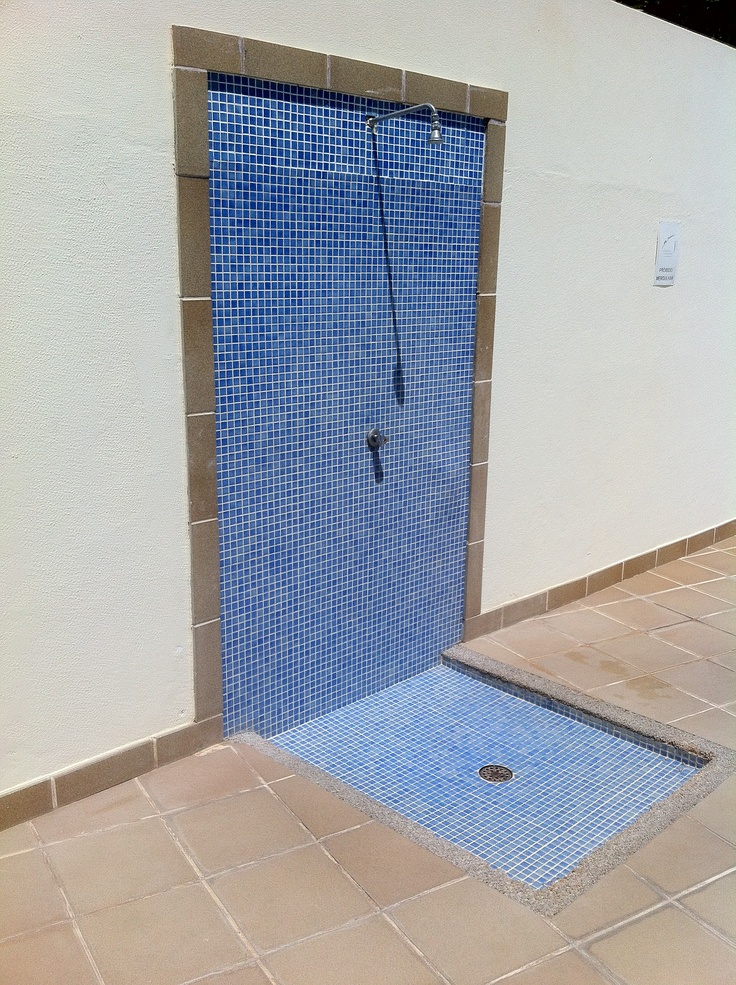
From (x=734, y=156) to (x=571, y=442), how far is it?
109 inches

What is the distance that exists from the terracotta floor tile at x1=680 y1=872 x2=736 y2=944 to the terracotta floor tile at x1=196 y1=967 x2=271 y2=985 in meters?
1.49

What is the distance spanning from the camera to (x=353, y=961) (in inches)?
115

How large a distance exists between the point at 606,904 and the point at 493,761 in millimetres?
1162

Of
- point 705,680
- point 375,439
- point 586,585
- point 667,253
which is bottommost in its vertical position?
point 705,680

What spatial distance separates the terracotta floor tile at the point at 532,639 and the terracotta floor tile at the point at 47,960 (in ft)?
10.1

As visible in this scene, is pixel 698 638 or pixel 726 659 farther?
pixel 698 638

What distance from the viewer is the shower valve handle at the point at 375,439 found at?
4656 mm

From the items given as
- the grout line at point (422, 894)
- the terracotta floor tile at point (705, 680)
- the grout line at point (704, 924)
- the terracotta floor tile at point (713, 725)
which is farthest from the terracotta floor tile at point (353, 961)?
the terracotta floor tile at point (705, 680)

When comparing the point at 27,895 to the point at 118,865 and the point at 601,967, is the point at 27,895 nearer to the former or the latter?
the point at 118,865

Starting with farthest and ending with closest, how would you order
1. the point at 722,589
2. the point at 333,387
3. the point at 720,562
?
the point at 720,562, the point at 722,589, the point at 333,387

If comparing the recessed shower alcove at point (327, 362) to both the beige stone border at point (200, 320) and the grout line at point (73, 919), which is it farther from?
the grout line at point (73, 919)

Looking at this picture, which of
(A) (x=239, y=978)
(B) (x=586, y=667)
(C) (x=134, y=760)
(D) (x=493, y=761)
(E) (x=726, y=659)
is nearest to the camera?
(A) (x=239, y=978)

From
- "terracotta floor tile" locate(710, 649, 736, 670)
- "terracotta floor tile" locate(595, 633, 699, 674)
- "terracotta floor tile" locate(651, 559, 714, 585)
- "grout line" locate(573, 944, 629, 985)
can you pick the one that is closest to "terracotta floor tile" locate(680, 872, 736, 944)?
"grout line" locate(573, 944, 629, 985)

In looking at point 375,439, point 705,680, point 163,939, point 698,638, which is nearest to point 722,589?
point 698,638
